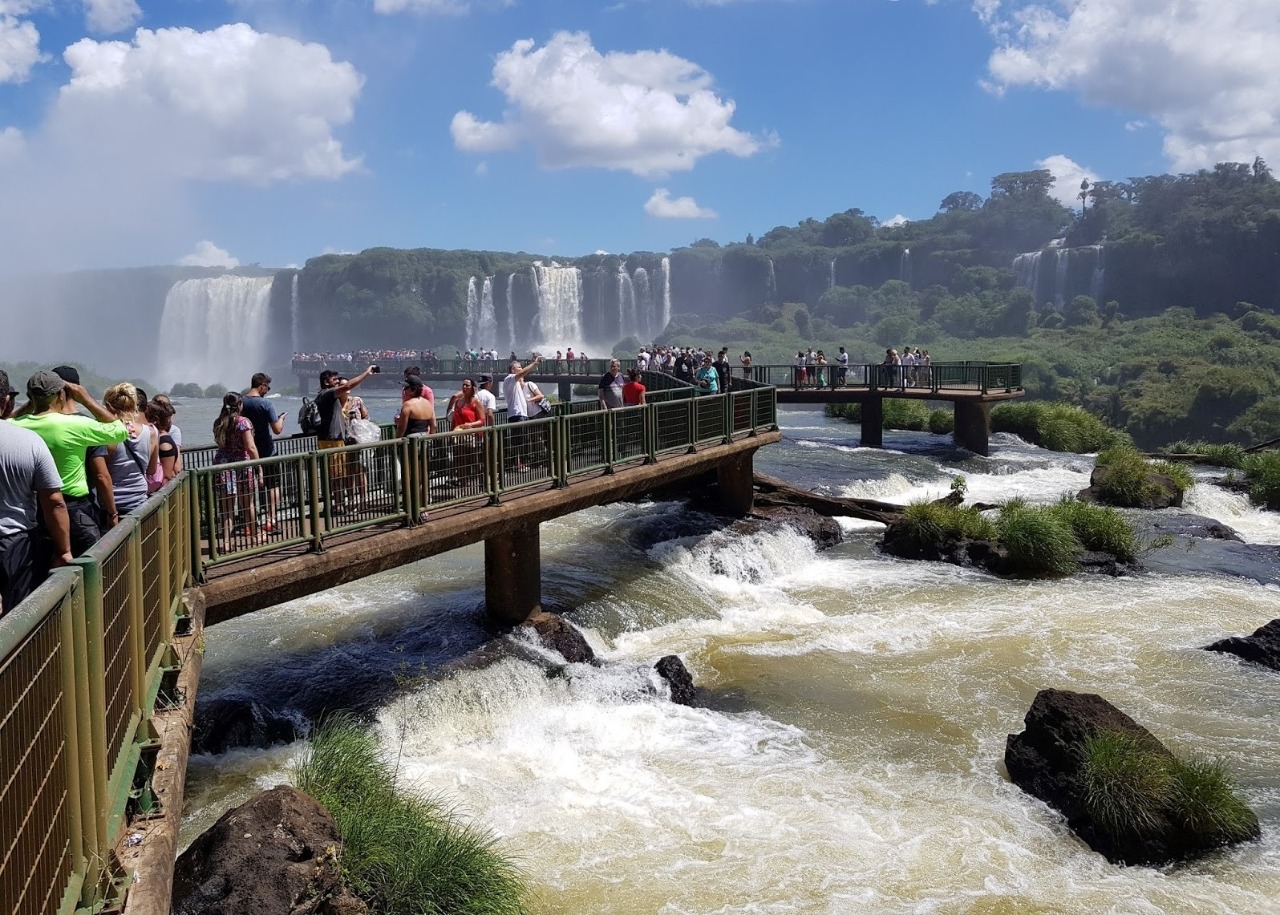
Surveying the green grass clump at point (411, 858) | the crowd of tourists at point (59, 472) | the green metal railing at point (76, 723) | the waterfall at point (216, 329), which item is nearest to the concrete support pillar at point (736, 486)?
the green grass clump at point (411, 858)

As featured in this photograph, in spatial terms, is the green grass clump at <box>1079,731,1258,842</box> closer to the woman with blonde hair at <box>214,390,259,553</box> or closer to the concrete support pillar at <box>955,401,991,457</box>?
the woman with blonde hair at <box>214,390,259,553</box>

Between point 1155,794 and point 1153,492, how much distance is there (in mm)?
16114

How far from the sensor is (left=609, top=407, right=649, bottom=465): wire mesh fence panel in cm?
1401

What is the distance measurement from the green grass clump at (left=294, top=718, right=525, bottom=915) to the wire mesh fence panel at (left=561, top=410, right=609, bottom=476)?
5.87m

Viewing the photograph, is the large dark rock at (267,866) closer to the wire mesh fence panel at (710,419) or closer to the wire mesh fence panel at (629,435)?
the wire mesh fence panel at (629,435)

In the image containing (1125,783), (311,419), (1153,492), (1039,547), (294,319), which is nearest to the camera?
(1125,783)

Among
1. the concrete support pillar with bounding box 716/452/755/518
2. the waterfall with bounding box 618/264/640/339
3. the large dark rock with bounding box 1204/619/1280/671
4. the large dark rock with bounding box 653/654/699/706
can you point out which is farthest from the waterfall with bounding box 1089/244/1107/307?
the large dark rock with bounding box 653/654/699/706

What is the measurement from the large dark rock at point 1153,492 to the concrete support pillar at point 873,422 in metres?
9.52

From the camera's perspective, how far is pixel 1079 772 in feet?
27.6

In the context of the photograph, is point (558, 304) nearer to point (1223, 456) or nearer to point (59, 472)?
point (1223, 456)

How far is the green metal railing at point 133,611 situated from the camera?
2729 mm

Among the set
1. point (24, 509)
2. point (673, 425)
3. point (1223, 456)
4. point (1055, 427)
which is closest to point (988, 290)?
point (1055, 427)

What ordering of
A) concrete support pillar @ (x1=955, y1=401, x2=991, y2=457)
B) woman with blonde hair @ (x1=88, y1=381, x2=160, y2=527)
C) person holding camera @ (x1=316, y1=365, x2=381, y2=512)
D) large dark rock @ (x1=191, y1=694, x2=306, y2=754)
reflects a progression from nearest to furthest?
woman with blonde hair @ (x1=88, y1=381, x2=160, y2=527), large dark rock @ (x1=191, y1=694, x2=306, y2=754), person holding camera @ (x1=316, y1=365, x2=381, y2=512), concrete support pillar @ (x1=955, y1=401, x2=991, y2=457)

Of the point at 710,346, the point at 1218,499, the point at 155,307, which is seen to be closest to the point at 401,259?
the point at 155,307
